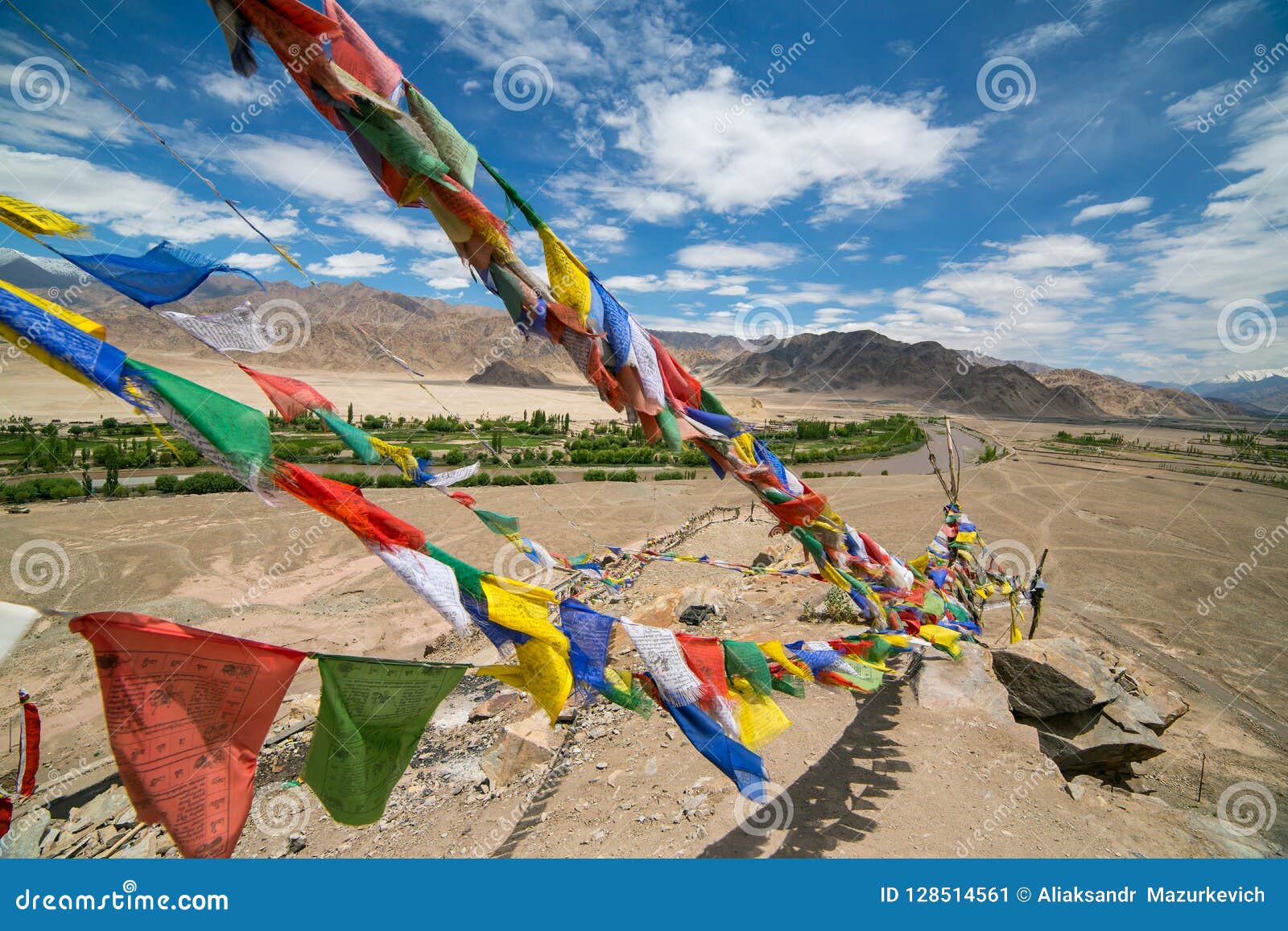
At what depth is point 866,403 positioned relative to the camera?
118m

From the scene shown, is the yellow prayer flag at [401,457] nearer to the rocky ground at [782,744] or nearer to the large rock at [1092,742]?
the rocky ground at [782,744]

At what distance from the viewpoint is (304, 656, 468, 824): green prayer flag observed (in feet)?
8.71

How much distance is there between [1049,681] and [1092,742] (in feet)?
2.44

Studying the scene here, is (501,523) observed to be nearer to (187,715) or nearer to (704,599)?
(187,715)

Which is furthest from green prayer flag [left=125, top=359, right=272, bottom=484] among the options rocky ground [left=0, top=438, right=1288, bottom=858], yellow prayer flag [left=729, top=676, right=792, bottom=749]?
rocky ground [left=0, top=438, right=1288, bottom=858]

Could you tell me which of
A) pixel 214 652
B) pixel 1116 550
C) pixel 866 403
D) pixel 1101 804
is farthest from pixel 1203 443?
pixel 214 652

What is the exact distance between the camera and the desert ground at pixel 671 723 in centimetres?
479

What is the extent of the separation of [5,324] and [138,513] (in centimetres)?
2714

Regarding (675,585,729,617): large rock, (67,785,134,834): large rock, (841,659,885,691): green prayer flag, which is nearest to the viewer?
(841,659,885,691): green prayer flag

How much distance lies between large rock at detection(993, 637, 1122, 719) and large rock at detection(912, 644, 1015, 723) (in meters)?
0.64

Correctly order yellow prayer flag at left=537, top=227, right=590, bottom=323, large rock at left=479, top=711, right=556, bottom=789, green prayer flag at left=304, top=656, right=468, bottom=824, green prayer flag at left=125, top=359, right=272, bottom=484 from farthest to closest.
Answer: large rock at left=479, top=711, right=556, bottom=789, yellow prayer flag at left=537, top=227, right=590, bottom=323, green prayer flag at left=304, top=656, right=468, bottom=824, green prayer flag at left=125, top=359, right=272, bottom=484

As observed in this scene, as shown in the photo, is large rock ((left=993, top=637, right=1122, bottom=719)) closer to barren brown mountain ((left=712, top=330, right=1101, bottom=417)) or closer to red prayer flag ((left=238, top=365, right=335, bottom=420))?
red prayer flag ((left=238, top=365, right=335, bottom=420))

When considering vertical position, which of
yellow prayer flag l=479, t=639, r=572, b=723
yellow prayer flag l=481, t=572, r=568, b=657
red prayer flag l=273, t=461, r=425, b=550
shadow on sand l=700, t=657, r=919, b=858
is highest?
red prayer flag l=273, t=461, r=425, b=550

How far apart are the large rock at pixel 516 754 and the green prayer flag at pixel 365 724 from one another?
12.0ft
